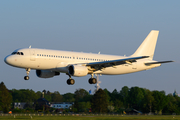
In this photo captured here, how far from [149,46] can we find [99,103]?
6458 centimetres

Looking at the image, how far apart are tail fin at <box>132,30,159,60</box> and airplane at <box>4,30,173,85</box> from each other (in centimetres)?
254

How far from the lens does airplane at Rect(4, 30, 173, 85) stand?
4888 cm

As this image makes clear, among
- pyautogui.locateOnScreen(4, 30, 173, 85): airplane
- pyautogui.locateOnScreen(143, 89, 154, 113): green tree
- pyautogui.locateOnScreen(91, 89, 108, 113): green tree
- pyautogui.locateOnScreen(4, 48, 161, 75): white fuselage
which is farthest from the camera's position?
pyautogui.locateOnScreen(91, 89, 108, 113): green tree

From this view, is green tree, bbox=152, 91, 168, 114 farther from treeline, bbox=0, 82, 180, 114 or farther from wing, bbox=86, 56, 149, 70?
wing, bbox=86, 56, 149, 70

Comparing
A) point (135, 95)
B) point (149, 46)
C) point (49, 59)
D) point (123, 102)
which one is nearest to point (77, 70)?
point (49, 59)

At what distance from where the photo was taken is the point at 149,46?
65.4m

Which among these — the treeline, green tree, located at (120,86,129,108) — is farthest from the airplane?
green tree, located at (120,86,129,108)

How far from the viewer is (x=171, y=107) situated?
111812 mm

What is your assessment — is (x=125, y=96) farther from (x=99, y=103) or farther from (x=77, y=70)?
(x=77, y=70)

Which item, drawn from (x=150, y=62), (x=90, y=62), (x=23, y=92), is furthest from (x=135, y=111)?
(x=23, y=92)

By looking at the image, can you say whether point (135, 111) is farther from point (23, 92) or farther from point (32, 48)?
point (23, 92)

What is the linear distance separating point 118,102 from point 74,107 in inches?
812

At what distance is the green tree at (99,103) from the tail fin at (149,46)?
195 ft

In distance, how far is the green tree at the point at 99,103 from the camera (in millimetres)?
123194
